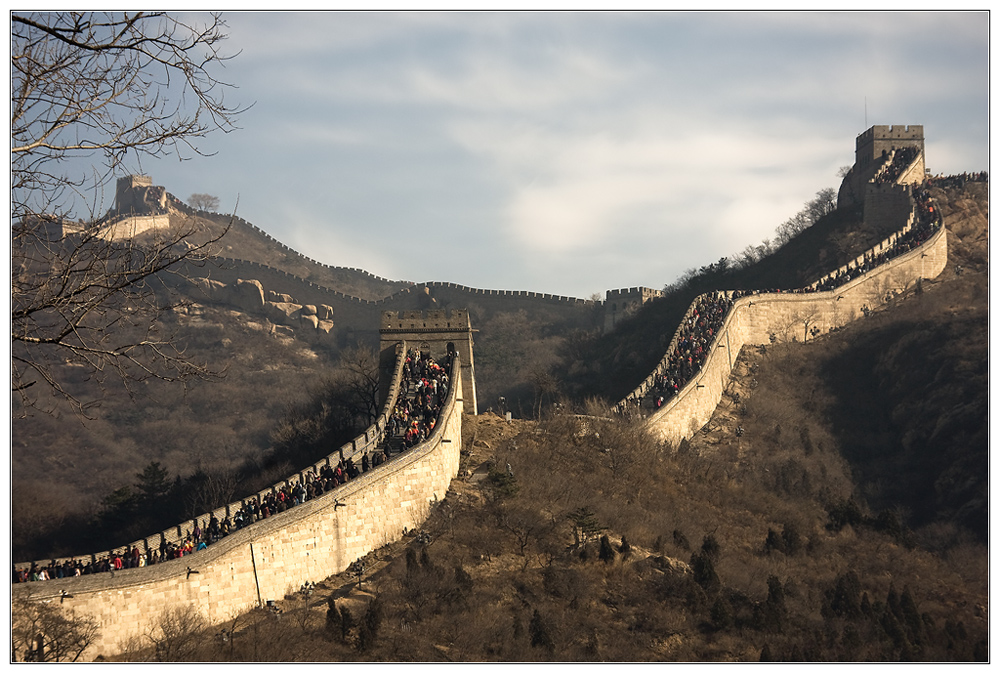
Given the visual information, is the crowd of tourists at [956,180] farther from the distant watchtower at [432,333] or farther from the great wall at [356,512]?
the distant watchtower at [432,333]

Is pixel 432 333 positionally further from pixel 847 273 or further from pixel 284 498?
pixel 847 273

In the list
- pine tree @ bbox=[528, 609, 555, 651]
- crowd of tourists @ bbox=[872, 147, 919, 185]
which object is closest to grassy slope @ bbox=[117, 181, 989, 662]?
pine tree @ bbox=[528, 609, 555, 651]

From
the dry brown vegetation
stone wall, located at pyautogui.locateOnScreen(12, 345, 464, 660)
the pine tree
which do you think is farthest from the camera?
the dry brown vegetation

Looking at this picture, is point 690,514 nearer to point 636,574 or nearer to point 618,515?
point 618,515

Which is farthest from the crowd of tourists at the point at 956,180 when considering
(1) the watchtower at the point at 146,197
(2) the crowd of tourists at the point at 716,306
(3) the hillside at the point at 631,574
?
(1) the watchtower at the point at 146,197

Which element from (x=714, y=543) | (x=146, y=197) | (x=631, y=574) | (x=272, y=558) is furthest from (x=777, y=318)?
(x=146, y=197)

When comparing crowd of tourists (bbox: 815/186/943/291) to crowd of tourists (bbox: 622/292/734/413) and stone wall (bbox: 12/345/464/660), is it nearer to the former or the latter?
crowd of tourists (bbox: 622/292/734/413)
